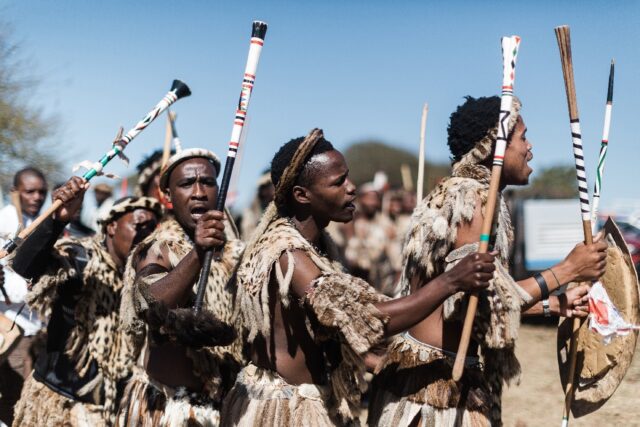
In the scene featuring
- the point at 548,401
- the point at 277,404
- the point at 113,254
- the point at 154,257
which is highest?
the point at 154,257

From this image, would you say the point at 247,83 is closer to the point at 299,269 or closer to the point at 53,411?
the point at 299,269

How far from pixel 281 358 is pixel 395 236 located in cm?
877

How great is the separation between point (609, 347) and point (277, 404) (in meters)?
1.81

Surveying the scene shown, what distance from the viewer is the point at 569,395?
4.16 m

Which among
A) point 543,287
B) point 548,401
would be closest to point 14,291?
point 543,287

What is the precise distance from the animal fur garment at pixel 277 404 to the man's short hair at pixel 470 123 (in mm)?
1378

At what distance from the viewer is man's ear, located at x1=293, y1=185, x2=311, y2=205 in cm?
357

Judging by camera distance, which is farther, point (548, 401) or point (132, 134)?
point (548, 401)

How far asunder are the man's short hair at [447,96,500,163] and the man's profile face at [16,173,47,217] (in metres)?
4.23

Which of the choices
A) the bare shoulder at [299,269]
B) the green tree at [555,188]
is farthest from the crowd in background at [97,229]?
the green tree at [555,188]

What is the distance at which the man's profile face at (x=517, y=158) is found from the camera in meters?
3.86

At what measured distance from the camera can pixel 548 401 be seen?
27.5ft

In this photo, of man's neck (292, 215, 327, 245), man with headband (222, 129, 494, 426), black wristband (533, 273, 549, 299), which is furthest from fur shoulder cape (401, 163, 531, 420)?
man's neck (292, 215, 327, 245)

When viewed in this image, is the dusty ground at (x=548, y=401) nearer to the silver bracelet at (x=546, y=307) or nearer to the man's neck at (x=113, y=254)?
the silver bracelet at (x=546, y=307)
